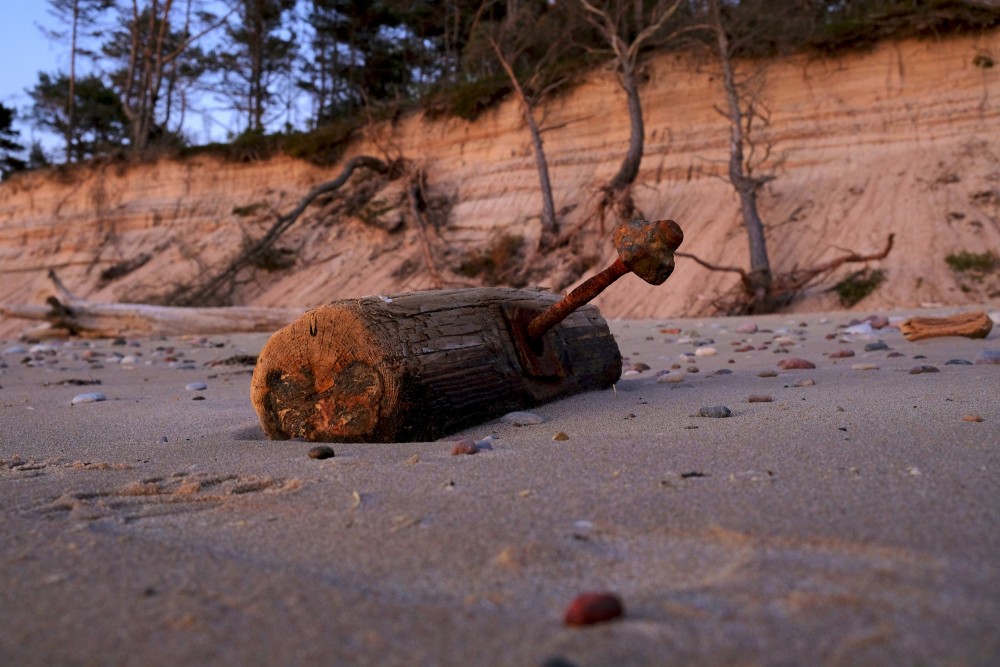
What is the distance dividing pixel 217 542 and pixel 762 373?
9.34 feet

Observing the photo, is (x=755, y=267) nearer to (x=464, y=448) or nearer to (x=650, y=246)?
(x=650, y=246)

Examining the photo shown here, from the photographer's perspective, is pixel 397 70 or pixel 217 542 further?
pixel 397 70

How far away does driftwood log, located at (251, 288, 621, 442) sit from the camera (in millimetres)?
2463

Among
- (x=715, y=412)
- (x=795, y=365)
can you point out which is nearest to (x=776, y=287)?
(x=795, y=365)

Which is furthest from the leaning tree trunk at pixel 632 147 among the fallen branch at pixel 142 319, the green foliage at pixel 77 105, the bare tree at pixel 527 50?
the green foliage at pixel 77 105

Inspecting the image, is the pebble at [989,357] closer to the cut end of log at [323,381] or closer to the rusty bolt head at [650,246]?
the rusty bolt head at [650,246]

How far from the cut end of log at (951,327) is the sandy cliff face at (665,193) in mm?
4577

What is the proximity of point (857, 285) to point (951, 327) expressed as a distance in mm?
4976

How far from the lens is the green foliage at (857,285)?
31.1ft

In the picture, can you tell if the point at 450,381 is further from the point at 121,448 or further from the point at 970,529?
the point at 970,529

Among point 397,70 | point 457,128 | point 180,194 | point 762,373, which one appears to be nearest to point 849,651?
point 762,373

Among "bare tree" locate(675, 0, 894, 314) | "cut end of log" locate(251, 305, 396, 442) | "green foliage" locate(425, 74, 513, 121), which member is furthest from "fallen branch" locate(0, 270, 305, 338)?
"cut end of log" locate(251, 305, 396, 442)

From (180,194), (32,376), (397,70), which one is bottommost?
(32,376)

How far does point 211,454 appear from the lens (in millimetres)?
2371
